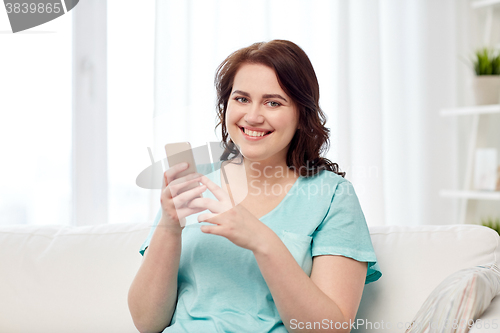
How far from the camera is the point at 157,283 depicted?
0.99 meters

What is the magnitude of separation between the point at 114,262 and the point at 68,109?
40.0 inches

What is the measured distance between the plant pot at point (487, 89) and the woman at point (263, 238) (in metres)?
1.52

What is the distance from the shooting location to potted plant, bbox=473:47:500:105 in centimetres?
225

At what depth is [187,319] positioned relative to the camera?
1.00 m

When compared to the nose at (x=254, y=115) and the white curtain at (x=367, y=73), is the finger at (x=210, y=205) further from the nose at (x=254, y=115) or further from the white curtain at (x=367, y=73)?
the white curtain at (x=367, y=73)

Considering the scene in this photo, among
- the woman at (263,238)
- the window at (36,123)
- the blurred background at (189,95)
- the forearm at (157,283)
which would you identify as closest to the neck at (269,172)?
the woman at (263,238)

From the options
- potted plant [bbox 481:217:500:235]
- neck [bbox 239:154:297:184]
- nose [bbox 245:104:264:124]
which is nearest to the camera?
nose [bbox 245:104:264:124]

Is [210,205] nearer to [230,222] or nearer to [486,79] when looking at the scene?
[230,222]

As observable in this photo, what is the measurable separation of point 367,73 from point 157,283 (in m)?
1.67

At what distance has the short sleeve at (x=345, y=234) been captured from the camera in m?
0.97

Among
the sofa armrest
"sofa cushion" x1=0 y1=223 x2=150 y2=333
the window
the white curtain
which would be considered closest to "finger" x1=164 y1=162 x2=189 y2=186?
"sofa cushion" x1=0 y1=223 x2=150 y2=333

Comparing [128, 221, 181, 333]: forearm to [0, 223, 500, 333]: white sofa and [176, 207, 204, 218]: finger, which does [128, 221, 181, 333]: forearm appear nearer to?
[176, 207, 204, 218]: finger

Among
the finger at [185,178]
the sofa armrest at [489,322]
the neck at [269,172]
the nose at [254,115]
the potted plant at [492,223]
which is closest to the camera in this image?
the sofa armrest at [489,322]

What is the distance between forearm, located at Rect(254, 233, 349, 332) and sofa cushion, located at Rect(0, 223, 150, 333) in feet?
1.82
